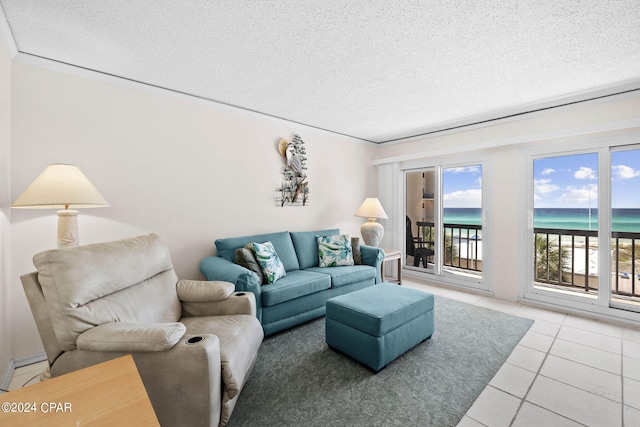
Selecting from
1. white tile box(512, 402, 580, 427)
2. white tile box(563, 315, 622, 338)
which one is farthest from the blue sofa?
white tile box(563, 315, 622, 338)

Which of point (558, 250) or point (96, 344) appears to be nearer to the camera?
point (96, 344)

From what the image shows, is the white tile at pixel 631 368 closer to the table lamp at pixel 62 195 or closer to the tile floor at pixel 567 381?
the tile floor at pixel 567 381

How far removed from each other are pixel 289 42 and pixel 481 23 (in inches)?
50.0

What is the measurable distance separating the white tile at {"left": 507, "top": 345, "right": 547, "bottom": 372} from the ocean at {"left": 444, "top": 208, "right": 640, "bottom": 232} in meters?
1.78

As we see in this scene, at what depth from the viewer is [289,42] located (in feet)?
6.73

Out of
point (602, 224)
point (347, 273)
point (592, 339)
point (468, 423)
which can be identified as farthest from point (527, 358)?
point (602, 224)

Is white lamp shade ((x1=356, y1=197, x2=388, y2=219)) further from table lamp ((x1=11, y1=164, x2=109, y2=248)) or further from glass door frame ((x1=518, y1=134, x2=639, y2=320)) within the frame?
table lamp ((x1=11, y1=164, x2=109, y2=248))

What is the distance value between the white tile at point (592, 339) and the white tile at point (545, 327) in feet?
0.15

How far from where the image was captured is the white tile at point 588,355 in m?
2.19

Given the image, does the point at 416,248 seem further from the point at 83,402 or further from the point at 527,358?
the point at 83,402

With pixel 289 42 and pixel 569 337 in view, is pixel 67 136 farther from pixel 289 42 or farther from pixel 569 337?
pixel 569 337

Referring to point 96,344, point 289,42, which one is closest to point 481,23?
point 289,42

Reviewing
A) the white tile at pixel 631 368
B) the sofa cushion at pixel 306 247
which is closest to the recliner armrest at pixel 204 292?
the sofa cushion at pixel 306 247

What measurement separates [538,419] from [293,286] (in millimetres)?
1948
